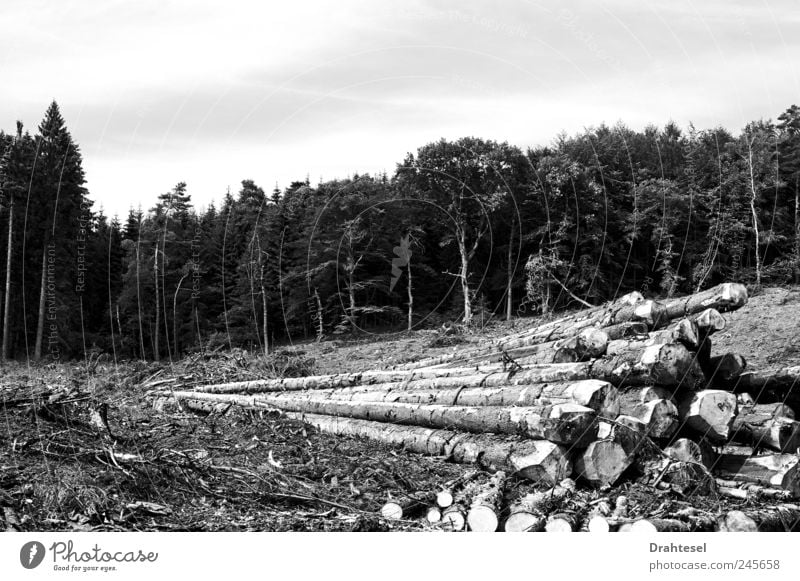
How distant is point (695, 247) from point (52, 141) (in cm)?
2049

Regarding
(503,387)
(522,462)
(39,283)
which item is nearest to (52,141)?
(39,283)

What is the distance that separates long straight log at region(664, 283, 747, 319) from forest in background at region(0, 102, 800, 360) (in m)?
4.55

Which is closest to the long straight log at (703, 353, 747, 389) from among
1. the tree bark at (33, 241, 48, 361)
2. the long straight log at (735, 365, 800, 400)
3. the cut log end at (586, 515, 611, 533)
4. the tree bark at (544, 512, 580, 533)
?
the long straight log at (735, 365, 800, 400)

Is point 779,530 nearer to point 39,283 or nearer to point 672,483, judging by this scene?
point 672,483

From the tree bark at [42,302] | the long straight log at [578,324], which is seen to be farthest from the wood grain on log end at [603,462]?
the tree bark at [42,302]

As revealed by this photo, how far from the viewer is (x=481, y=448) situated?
8.04 metres

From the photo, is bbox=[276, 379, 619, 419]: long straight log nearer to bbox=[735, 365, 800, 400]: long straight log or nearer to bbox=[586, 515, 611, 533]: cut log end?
bbox=[586, 515, 611, 533]: cut log end

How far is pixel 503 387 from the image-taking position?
9328 mm

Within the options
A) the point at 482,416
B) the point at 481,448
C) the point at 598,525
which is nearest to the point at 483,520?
the point at 598,525

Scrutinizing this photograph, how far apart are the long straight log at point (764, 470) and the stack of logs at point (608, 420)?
1 cm

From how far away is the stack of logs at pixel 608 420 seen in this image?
703cm

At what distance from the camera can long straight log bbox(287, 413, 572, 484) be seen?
730 cm

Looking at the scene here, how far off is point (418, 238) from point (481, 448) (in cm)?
1510

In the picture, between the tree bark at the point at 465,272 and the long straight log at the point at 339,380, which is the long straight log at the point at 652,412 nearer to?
the long straight log at the point at 339,380
